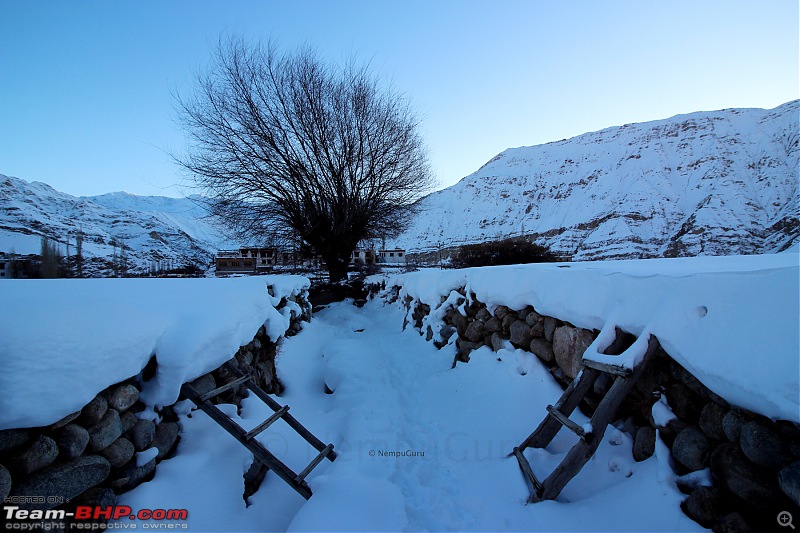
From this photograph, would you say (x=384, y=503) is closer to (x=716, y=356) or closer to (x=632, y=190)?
(x=716, y=356)

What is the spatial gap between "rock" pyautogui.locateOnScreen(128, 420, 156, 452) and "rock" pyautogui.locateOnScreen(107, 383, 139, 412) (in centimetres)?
11

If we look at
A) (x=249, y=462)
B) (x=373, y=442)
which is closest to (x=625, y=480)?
(x=373, y=442)

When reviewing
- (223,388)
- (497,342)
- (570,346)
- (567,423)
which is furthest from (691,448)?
(223,388)

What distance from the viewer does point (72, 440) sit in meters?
1.42

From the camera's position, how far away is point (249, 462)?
2.11 m

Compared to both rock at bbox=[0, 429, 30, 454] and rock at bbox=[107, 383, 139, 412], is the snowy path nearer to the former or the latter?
rock at bbox=[107, 383, 139, 412]

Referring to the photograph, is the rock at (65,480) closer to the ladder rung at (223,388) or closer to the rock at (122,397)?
the rock at (122,397)

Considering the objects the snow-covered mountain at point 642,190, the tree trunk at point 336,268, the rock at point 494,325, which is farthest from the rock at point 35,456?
the snow-covered mountain at point 642,190

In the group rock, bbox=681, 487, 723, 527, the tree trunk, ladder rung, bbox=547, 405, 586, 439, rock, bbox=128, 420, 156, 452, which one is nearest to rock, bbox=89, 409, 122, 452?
rock, bbox=128, 420, 156, 452

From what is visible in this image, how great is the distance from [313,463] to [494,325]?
2223 millimetres

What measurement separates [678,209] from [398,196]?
39.3 metres

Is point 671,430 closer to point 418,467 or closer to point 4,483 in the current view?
point 418,467

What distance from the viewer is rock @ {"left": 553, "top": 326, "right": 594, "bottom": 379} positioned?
231 centimetres

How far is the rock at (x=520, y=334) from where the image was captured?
301 cm
